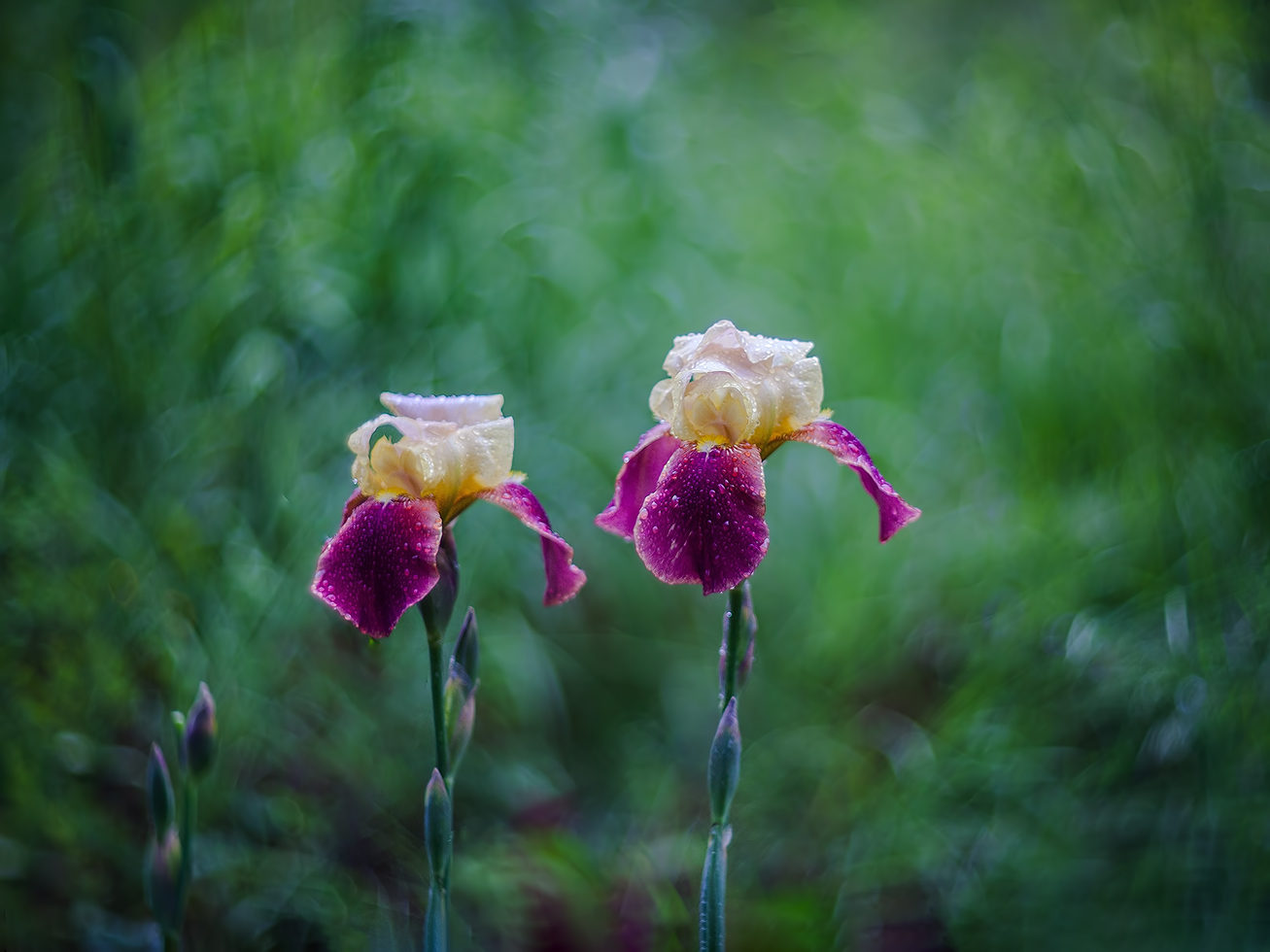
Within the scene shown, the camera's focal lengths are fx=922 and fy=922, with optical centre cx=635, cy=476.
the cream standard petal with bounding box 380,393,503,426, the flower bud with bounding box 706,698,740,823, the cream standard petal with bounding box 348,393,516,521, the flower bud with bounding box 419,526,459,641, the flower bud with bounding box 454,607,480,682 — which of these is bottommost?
the flower bud with bounding box 706,698,740,823

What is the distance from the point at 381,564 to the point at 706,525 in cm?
22

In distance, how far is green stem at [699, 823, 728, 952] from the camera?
61cm

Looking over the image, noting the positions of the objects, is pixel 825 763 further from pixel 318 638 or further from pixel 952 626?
pixel 318 638

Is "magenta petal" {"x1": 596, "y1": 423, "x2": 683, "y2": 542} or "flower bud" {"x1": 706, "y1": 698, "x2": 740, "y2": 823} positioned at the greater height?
"magenta petal" {"x1": 596, "y1": 423, "x2": 683, "y2": 542}

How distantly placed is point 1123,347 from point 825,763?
868mm

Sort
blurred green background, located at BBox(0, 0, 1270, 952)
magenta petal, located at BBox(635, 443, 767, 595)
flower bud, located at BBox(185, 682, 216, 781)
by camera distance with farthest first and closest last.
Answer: blurred green background, located at BBox(0, 0, 1270, 952) → flower bud, located at BBox(185, 682, 216, 781) → magenta petal, located at BBox(635, 443, 767, 595)

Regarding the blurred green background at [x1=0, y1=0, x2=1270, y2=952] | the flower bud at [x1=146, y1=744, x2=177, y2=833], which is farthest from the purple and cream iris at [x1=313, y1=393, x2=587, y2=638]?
the blurred green background at [x1=0, y1=0, x2=1270, y2=952]

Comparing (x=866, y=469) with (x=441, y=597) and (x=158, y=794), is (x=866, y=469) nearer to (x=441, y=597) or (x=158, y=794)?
(x=441, y=597)

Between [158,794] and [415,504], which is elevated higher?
[415,504]

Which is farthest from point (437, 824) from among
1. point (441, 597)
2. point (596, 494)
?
point (596, 494)

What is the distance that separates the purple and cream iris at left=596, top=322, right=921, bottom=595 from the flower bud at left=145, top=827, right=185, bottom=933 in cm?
41

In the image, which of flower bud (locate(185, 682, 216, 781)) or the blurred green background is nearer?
flower bud (locate(185, 682, 216, 781))

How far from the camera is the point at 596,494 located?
4.88 feet

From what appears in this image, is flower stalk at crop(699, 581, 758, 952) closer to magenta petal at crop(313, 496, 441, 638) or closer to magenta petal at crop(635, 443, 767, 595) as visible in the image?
magenta petal at crop(635, 443, 767, 595)
